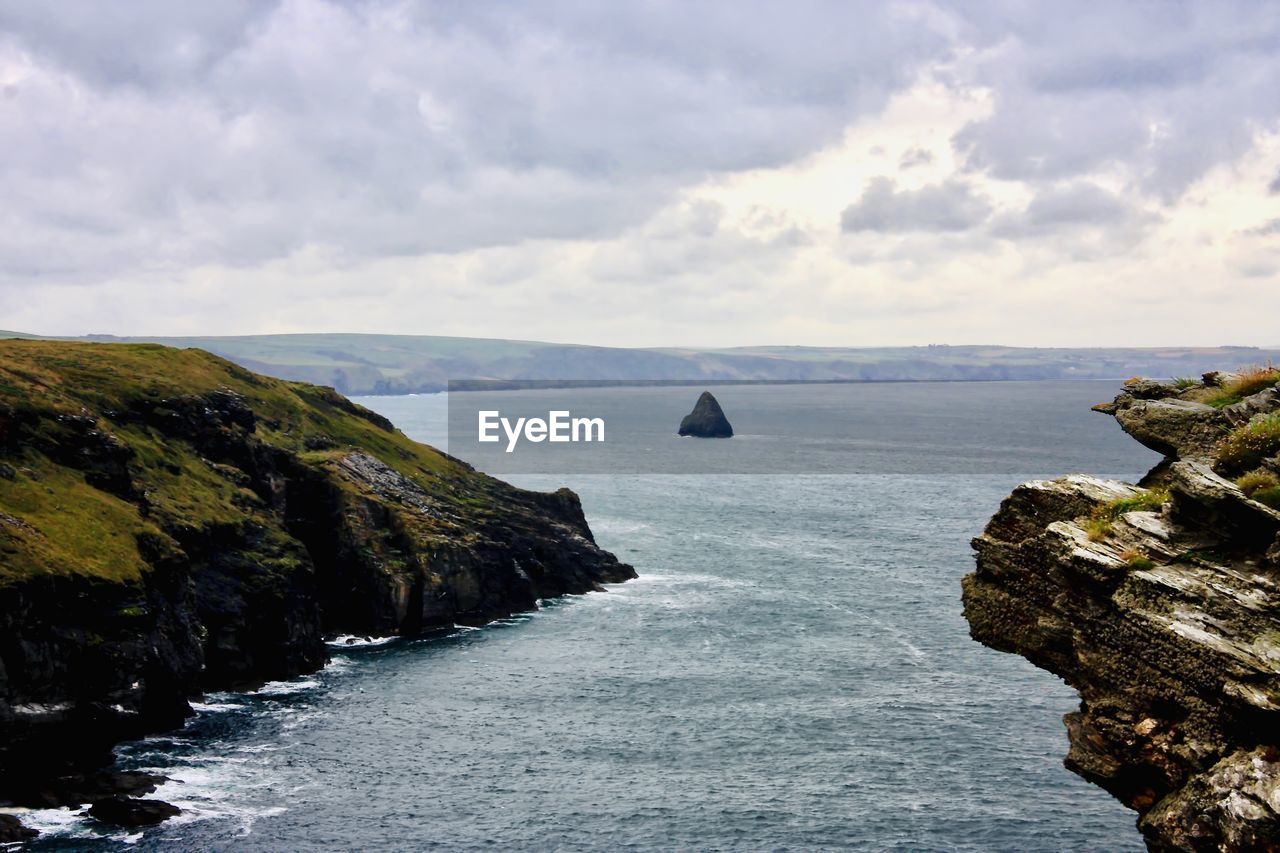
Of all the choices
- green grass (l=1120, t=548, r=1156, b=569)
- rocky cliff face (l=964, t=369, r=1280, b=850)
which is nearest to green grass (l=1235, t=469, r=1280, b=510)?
rocky cliff face (l=964, t=369, r=1280, b=850)

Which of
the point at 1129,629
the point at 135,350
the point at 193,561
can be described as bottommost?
the point at 193,561

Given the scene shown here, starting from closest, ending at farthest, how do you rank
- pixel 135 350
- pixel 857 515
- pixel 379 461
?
1. pixel 135 350
2. pixel 379 461
3. pixel 857 515

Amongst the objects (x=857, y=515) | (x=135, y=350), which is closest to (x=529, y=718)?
(x=135, y=350)

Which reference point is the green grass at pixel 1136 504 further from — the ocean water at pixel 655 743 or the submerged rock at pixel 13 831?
the submerged rock at pixel 13 831

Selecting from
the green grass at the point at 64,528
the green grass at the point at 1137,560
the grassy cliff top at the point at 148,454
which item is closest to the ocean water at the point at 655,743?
the green grass at the point at 64,528

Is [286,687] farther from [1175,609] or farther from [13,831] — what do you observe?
[1175,609]

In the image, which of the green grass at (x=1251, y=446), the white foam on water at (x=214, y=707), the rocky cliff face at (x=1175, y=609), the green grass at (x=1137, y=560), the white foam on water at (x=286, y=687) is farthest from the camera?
the white foam on water at (x=286, y=687)

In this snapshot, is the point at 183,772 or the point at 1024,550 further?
the point at 183,772

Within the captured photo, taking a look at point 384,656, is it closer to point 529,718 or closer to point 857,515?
point 529,718

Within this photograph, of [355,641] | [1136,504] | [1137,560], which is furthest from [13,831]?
[1136,504]
